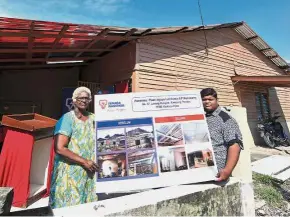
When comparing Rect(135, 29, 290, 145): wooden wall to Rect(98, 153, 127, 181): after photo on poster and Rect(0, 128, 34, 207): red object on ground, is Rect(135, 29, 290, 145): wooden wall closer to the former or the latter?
Rect(0, 128, 34, 207): red object on ground

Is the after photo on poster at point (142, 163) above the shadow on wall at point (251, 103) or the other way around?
the other way around

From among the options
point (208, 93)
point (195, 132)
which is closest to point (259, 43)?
point (208, 93)

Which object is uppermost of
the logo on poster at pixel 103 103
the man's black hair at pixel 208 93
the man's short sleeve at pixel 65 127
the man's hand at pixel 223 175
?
the man's black hair at pixel 208 93

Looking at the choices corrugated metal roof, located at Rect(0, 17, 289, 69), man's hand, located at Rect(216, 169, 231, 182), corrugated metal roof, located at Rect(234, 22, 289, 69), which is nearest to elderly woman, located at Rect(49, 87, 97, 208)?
man's hand, located at Rect(216, 169, 231, 182)

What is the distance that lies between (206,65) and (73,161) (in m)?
8.62

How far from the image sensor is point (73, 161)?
2.36 metres

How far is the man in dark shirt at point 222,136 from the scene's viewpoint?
2.30 metres

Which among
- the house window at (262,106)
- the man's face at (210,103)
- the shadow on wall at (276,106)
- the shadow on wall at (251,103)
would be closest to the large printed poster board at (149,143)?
the man's face at (210,103)

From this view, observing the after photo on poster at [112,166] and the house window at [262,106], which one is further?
the house window at [262,106]

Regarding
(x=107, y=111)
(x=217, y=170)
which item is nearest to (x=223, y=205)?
(x=217, y=170)

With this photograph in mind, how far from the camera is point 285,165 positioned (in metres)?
7.03

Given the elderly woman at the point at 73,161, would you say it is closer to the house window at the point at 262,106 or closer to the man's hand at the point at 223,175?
the man's hand at the point at 223,175

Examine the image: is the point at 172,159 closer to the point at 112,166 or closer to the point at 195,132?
the point at 195,132

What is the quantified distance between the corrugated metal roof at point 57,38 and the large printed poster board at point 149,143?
314 centimetres
